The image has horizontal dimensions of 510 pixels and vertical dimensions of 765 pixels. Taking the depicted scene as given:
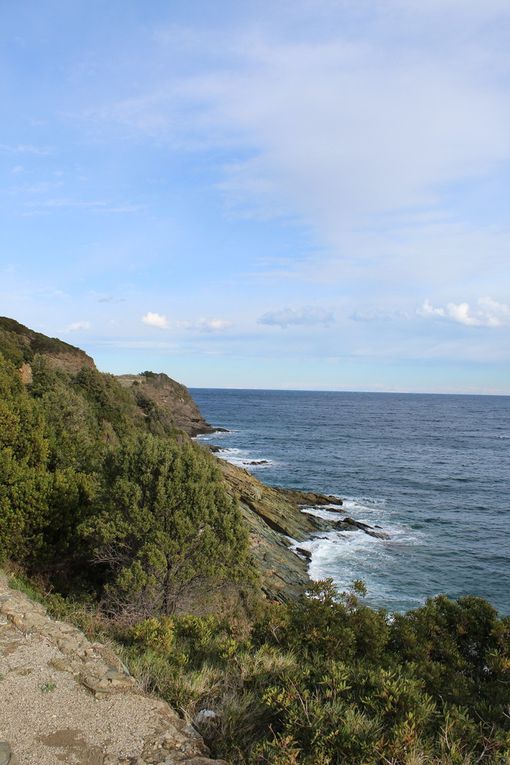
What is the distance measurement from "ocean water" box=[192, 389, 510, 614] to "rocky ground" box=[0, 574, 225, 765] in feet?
60.8

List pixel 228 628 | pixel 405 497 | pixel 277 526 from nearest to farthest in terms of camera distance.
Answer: pixel 228 628 → pixel 277 526 → pixel 405 497

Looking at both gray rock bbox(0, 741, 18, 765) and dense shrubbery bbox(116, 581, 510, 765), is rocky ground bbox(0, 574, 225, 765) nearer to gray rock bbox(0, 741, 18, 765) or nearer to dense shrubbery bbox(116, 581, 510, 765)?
gray rock bbox(0, 741, 18, 765)

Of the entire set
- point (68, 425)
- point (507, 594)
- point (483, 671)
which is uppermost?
point (68, 425)

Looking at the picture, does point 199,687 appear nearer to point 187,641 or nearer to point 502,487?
point 187,641

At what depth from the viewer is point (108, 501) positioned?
14.3 meters

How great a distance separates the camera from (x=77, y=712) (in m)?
5.81

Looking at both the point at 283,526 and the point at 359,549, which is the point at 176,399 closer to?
the point at 283,526

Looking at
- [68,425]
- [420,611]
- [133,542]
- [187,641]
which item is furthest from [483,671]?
[68,425]

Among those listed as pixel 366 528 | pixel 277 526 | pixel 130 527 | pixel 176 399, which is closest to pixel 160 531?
pixel 130 527

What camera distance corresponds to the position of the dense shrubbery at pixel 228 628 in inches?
220

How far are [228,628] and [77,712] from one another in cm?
433

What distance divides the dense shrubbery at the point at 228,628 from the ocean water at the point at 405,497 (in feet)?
42.9

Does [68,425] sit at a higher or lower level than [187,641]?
higher

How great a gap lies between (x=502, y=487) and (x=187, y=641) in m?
46.3
